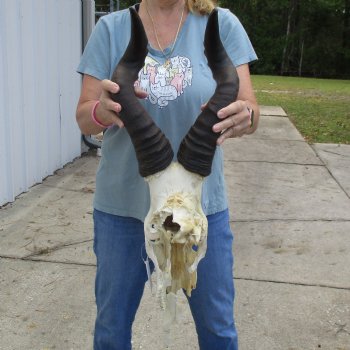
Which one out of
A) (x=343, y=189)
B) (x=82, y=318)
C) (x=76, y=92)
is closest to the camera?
(x=82, y=318)

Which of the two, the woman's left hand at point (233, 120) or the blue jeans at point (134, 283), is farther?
the blue jeans at point (134, 283)

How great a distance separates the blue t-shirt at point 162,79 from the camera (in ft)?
6.88

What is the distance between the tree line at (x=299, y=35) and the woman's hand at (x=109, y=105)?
4214 cm

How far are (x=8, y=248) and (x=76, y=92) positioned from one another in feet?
11.7

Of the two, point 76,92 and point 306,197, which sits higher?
point 76,92

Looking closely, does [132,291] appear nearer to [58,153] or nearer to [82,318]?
[82,318]

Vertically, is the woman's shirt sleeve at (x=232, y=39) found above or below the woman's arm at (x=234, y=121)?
above

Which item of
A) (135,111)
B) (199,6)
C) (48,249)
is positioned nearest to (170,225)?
(135,111)

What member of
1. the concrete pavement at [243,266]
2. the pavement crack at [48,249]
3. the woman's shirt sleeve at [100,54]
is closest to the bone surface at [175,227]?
the concrete pavement at [243,266]

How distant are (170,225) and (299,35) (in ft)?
151

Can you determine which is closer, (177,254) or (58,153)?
(177,254)

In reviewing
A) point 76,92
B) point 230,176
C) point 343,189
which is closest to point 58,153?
point 76,92

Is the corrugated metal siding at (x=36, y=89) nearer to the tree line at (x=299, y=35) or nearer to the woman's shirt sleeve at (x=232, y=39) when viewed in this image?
the woman's shirt sleeve at (x=232, y=39)

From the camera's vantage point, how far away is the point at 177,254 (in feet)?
6.03
